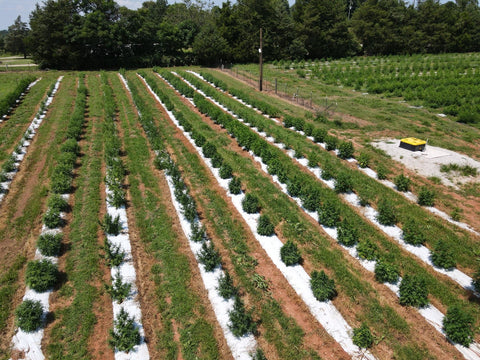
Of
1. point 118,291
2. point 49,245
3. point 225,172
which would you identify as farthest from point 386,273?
point 49,245

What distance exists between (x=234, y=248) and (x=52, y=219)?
19.9 feet

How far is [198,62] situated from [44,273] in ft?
158

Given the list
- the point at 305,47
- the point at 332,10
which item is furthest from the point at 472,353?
the point at 332,10

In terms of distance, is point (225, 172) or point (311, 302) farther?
point (225, 172)

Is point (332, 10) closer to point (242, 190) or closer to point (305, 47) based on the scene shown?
point (305, 47)

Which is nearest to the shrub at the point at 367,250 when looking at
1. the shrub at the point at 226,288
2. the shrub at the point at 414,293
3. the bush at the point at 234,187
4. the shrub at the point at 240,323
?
the shrub at the point at 414,293

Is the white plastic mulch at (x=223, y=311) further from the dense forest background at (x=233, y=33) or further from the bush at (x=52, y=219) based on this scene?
the dense forest background at (x=233, y=33)

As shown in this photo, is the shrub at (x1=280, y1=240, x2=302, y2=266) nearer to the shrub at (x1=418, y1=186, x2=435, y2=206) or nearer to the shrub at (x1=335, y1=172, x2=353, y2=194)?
the shrub at (x1=335, y1=172, x2=353, y2=194)

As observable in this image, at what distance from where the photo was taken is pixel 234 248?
29.8 feet

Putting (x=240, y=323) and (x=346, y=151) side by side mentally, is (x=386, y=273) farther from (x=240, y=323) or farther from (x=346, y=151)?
(x=346, y=151)

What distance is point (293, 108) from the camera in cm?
2369

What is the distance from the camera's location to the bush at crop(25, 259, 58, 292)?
Result: 23.9ft

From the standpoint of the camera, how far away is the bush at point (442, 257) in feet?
26.9

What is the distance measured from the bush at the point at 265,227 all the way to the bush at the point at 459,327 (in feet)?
16.0
